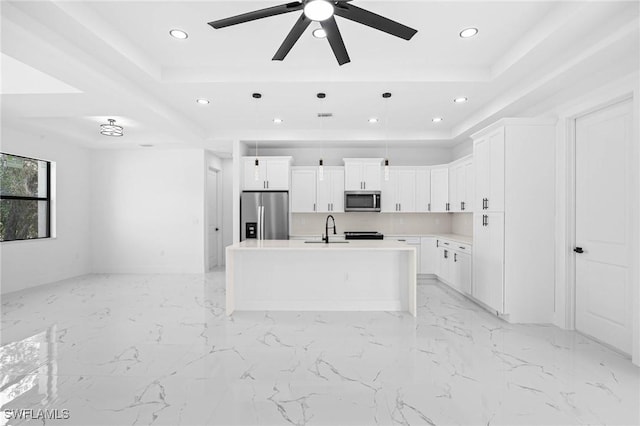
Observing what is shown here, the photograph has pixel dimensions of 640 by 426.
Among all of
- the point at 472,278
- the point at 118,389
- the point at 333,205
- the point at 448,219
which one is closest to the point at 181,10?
the point at 118,389

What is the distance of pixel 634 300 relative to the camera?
8.87ft

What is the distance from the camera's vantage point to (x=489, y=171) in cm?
402

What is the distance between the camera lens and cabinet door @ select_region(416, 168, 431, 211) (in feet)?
20.6

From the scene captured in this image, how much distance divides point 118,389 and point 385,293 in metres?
3.04

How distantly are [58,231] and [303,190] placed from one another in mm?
4686

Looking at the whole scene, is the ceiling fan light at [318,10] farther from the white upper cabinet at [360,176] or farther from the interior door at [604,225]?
the white upper cabinet at [360,176]

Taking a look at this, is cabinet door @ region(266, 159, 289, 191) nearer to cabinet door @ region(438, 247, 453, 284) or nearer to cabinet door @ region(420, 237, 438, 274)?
cabinet door @ region(420, 237, 438, 274)

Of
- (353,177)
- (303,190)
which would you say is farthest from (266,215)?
(353,177)

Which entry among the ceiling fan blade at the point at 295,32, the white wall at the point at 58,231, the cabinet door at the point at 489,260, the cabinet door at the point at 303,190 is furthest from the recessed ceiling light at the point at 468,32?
the white wall at the point at 58,231

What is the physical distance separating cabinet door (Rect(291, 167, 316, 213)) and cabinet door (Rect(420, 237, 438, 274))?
7.42 feet

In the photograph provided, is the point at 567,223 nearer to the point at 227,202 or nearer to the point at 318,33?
the point at 318,33

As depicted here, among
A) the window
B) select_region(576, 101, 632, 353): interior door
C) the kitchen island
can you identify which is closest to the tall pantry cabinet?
select_region(576, 101, 632, 353): interior door

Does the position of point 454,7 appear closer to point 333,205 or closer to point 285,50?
point 285,50

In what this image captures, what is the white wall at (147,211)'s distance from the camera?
669cm
